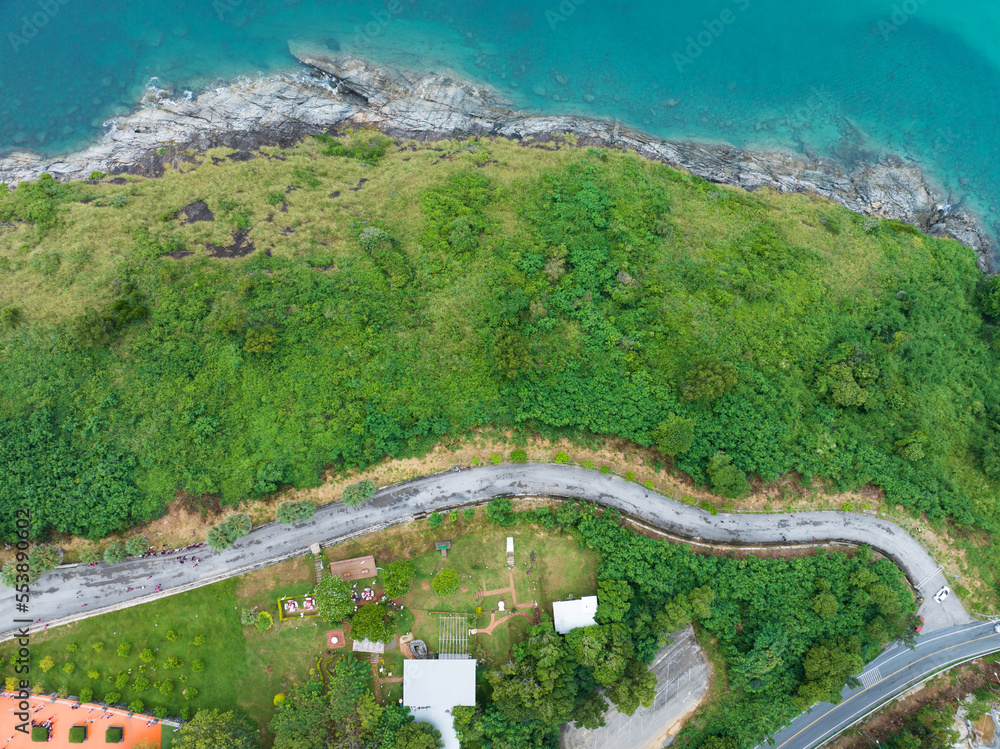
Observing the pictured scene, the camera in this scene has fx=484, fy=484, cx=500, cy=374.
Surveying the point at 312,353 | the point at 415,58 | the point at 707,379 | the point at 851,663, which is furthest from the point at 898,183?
the point at 312,353

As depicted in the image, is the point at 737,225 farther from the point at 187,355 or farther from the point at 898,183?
the point at 187,355

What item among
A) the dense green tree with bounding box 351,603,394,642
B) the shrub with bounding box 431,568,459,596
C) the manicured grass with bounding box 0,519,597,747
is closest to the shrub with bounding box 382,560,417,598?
the dense green tree with bounding box 351,603,394,642

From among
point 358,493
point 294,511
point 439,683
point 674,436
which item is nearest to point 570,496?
point 674,436

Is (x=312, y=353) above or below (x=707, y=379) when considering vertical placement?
above

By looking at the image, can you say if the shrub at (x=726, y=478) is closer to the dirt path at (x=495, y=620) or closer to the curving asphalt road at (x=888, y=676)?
the dirt path at (x=495, y=620)

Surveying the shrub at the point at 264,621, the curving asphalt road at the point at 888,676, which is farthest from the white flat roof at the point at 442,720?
the curving asphalt road at the point at 888,676

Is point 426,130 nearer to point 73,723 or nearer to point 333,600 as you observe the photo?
point 333,600
